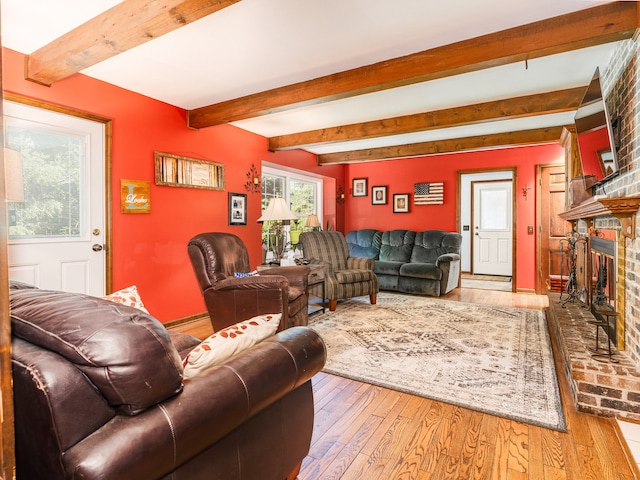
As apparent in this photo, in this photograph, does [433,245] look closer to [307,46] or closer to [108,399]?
[307,46]

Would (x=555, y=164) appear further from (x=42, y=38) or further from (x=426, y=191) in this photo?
(x=42, y=38)

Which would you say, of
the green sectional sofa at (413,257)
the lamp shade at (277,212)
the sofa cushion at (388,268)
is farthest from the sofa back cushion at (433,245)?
the lamp shade at (277,212)

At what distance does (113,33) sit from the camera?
6.75ft

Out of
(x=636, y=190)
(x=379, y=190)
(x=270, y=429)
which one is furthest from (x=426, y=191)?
(x=270, y=429)

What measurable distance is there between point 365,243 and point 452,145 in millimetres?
2161

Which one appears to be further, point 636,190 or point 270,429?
point 636,190

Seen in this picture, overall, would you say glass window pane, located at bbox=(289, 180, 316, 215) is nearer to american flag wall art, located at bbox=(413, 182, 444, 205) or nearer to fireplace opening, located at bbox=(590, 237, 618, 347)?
american flag wall art, located at bbox=(413, 182, 444, 205)

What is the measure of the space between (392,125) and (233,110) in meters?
1.97

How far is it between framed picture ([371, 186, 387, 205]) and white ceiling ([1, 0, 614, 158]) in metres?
2.90

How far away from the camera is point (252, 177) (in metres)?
4.89

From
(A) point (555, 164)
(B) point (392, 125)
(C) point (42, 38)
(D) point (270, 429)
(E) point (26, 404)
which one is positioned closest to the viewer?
(E) point (26, 404)

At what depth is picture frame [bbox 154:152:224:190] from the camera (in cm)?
365

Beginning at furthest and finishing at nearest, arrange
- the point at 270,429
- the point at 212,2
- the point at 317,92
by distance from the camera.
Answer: the point at 317,92 < the point at 212,2 < the point at 270,429

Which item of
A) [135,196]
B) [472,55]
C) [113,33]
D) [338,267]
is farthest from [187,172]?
[472,55]
